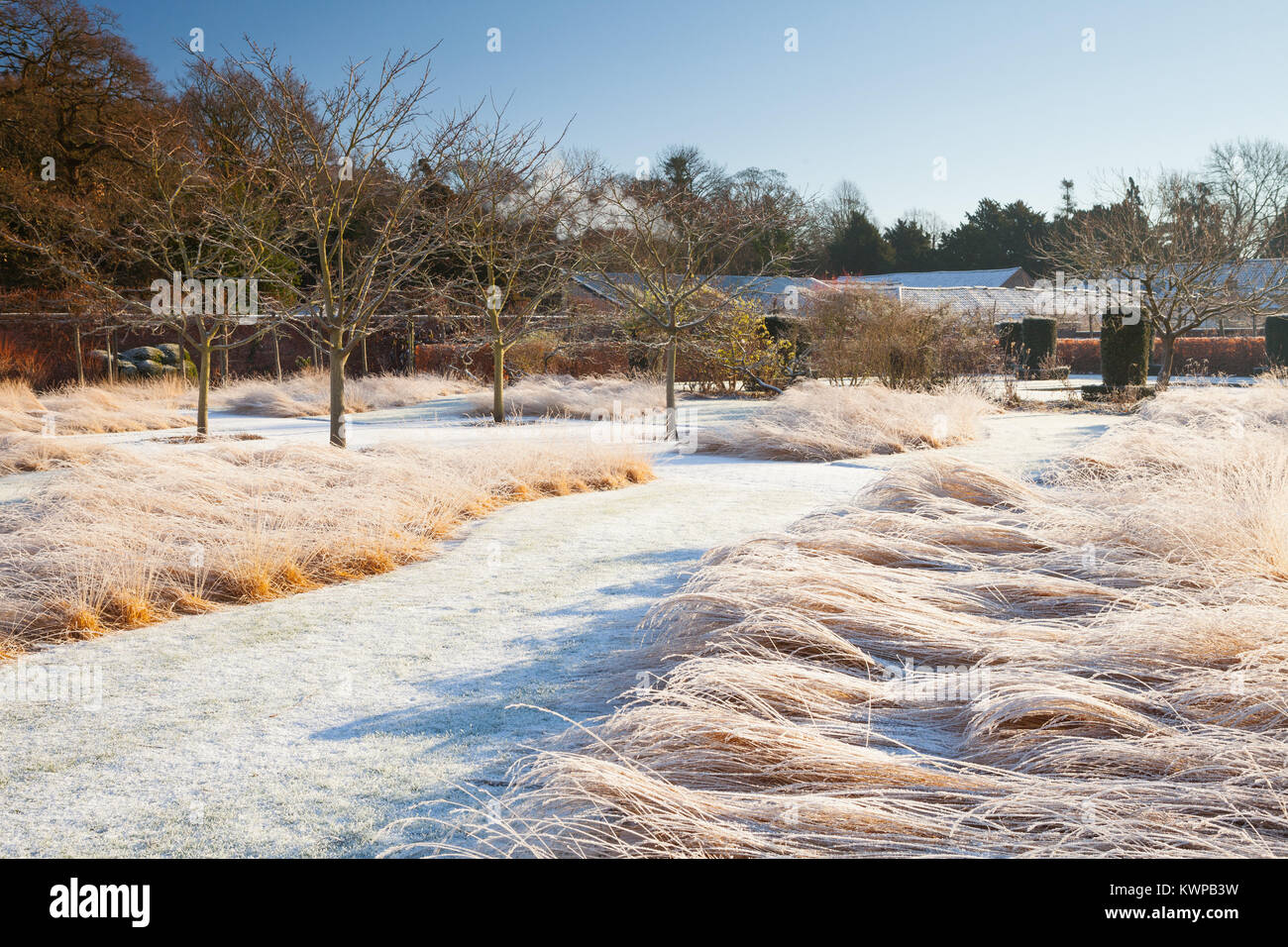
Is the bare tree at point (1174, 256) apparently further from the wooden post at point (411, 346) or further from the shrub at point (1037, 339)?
the wooden post at point (411, 346)

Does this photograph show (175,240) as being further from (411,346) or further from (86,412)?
(411,346)

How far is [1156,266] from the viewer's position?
17.2 metres

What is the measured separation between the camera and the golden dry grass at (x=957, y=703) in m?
2.04

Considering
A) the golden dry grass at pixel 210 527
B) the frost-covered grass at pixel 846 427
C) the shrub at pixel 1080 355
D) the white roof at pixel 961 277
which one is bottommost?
the golden dry grass at pixel 210 527

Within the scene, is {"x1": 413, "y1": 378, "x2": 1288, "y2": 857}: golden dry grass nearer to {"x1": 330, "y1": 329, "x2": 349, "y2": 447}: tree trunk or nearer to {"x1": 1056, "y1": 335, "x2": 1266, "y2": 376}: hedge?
{"x1": 330, "y1": 329, "x2": 349, "y2": 447}: tree trunk

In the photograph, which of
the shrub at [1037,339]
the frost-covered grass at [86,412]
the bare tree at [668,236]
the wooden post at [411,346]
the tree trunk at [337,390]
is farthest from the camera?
the shrub at [1037,339]

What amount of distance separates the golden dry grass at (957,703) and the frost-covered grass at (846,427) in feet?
16.6

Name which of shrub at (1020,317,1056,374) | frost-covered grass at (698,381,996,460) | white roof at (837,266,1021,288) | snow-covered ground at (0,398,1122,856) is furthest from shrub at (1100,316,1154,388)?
white roof at (837,266,1021,288)

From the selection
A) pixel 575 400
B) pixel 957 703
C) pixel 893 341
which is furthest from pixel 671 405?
pixel 957 703

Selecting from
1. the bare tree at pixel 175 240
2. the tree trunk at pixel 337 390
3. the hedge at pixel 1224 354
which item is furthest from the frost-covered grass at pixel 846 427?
the hedge at pixel 1224 354

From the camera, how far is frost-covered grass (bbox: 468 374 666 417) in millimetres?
14062

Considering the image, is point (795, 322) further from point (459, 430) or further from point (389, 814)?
point (389, 814)

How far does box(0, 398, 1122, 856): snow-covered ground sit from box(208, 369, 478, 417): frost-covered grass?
33.8 ft
